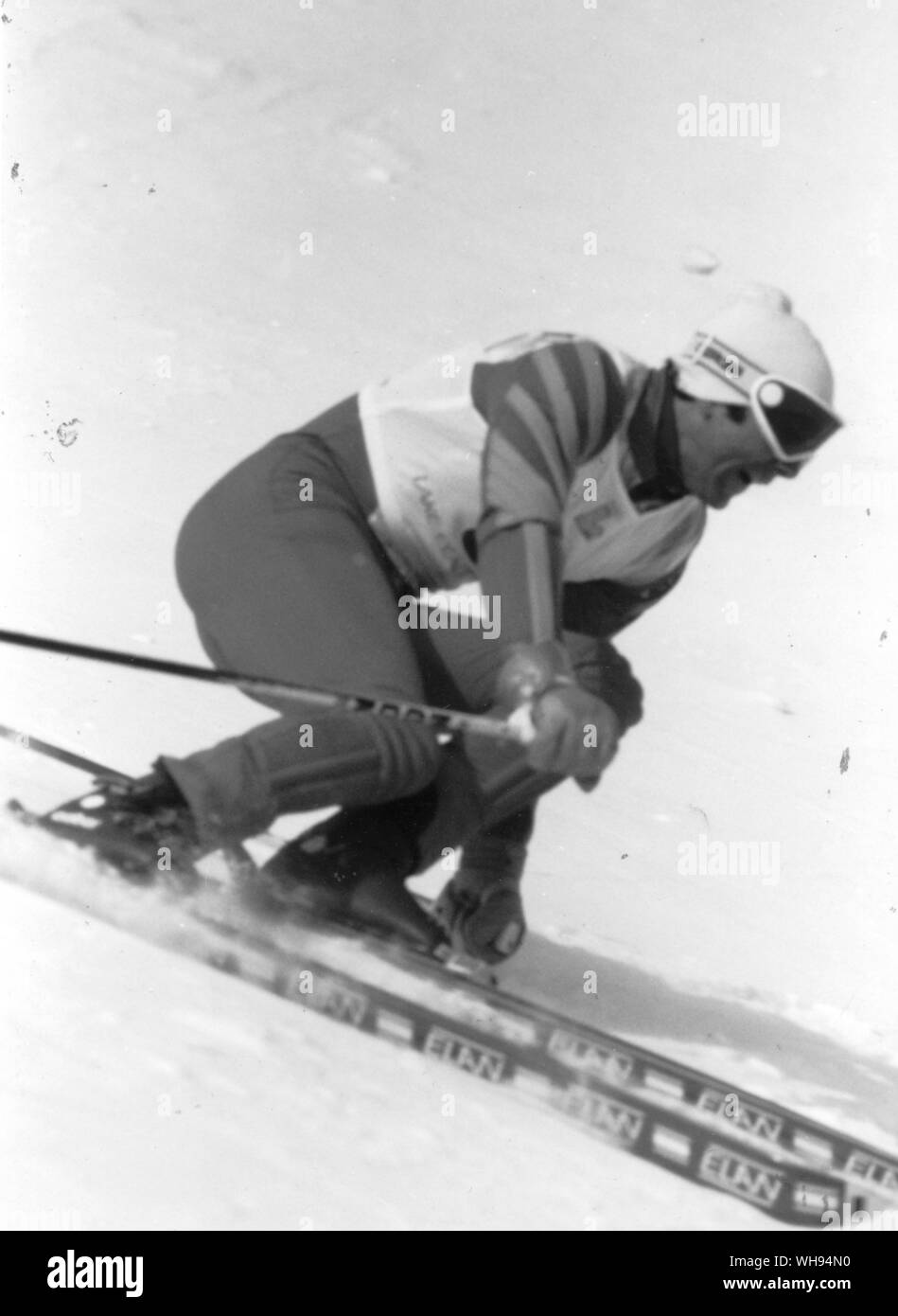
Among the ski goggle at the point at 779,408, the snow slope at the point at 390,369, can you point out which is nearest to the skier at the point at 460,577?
the ski goggle at the point at 779,408

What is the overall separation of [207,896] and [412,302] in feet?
7.22

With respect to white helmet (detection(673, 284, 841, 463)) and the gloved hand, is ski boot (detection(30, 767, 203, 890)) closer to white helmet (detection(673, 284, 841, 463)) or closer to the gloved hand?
the gloved hand

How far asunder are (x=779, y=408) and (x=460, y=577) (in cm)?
57

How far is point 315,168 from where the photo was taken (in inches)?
182

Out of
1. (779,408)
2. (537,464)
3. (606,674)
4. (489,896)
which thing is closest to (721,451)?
(779,408)

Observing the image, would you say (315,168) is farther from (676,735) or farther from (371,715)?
(371,715)

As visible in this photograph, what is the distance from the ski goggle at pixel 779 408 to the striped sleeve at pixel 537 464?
6.0 inches

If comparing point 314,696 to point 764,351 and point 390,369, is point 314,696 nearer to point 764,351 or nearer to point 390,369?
point 764,351

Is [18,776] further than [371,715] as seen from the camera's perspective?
Yes

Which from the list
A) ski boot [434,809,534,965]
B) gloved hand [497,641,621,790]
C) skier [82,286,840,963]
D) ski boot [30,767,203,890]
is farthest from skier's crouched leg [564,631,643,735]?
ski boot [30,767,203,890]

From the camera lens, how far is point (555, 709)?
198 cm

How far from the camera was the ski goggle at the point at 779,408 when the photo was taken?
80.6 inches

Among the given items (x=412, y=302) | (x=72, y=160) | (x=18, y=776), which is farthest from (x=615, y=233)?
(x=18, y=776)

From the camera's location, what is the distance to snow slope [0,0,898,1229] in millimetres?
1932
